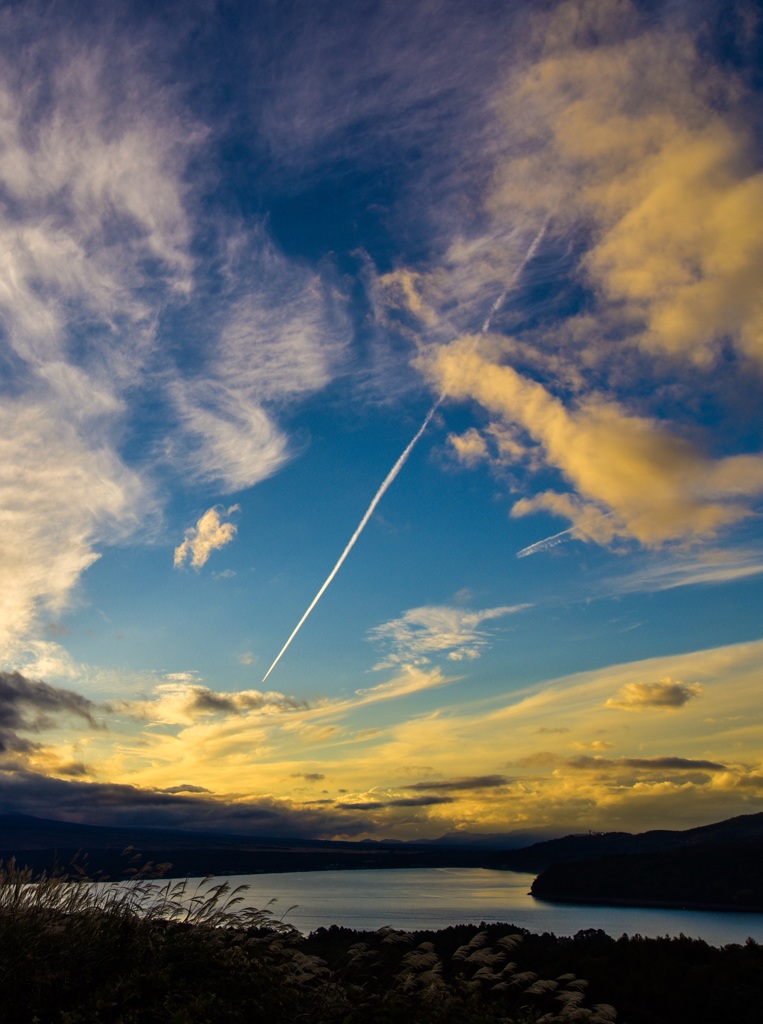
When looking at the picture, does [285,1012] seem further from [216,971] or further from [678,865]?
[678,865]

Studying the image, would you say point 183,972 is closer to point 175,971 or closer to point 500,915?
point 175,971

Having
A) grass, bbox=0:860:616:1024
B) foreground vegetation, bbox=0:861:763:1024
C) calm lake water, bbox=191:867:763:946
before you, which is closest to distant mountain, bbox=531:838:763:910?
calm lake water, bbox=191:867:763:946

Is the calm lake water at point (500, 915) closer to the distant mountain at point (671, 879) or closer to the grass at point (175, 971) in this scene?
the distant mountain at point (671, 879)

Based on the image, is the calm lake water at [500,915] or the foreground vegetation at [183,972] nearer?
the foreground vegetation at [183,972]

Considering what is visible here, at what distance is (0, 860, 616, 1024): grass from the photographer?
8086 millimetres

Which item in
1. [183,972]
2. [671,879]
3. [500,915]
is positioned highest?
[183,972]

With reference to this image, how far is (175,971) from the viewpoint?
9148 mm

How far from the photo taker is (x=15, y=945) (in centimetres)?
881

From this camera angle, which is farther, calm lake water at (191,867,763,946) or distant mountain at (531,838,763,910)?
distant mountain at (531,838,763,910)

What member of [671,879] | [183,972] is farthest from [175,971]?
[671,879]

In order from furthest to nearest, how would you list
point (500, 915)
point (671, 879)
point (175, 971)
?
point (671, 879)
point (500, 915)
point (175, 971)

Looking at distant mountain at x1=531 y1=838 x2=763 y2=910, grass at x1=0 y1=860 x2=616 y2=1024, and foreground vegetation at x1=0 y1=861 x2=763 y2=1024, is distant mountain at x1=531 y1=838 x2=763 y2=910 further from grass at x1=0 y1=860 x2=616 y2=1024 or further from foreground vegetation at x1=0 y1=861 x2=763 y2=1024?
grass at x1=0 y1=860 x2=616 y2=1024

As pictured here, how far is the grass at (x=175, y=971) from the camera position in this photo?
26.5 ft

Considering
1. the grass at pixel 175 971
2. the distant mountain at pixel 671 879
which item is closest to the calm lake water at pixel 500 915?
the distant mountain at pixel 671 879
